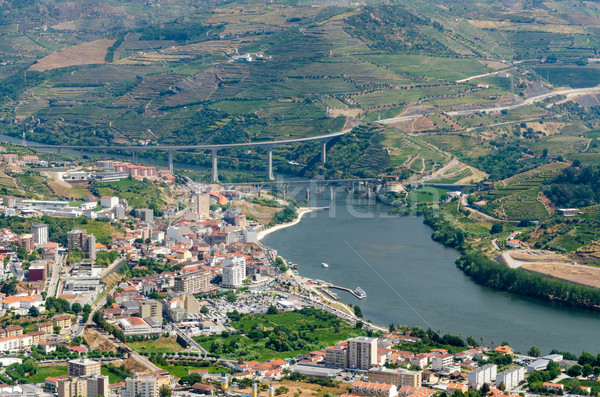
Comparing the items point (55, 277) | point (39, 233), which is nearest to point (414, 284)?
point (55, 277)

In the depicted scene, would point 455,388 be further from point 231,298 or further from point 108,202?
point 108,202

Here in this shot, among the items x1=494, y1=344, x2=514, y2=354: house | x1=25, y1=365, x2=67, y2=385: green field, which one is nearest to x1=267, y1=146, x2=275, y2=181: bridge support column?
x1=494, y1=344, x2=514, y2=354: house

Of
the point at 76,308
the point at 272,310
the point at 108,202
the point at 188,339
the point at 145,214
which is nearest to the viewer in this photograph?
the point at 188,339

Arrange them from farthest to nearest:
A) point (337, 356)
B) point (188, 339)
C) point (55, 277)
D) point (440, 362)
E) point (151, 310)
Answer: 1. point (55, 277)
2. point (151, 310)
3. point (188, 339)
4. point (337, 356)
5. point (440, 362)

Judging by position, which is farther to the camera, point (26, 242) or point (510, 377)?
point (26, 242)

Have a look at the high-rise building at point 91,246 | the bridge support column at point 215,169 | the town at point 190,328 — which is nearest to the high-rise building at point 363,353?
the town at point 190,328

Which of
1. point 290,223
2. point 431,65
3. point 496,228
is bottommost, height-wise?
point 290,223
